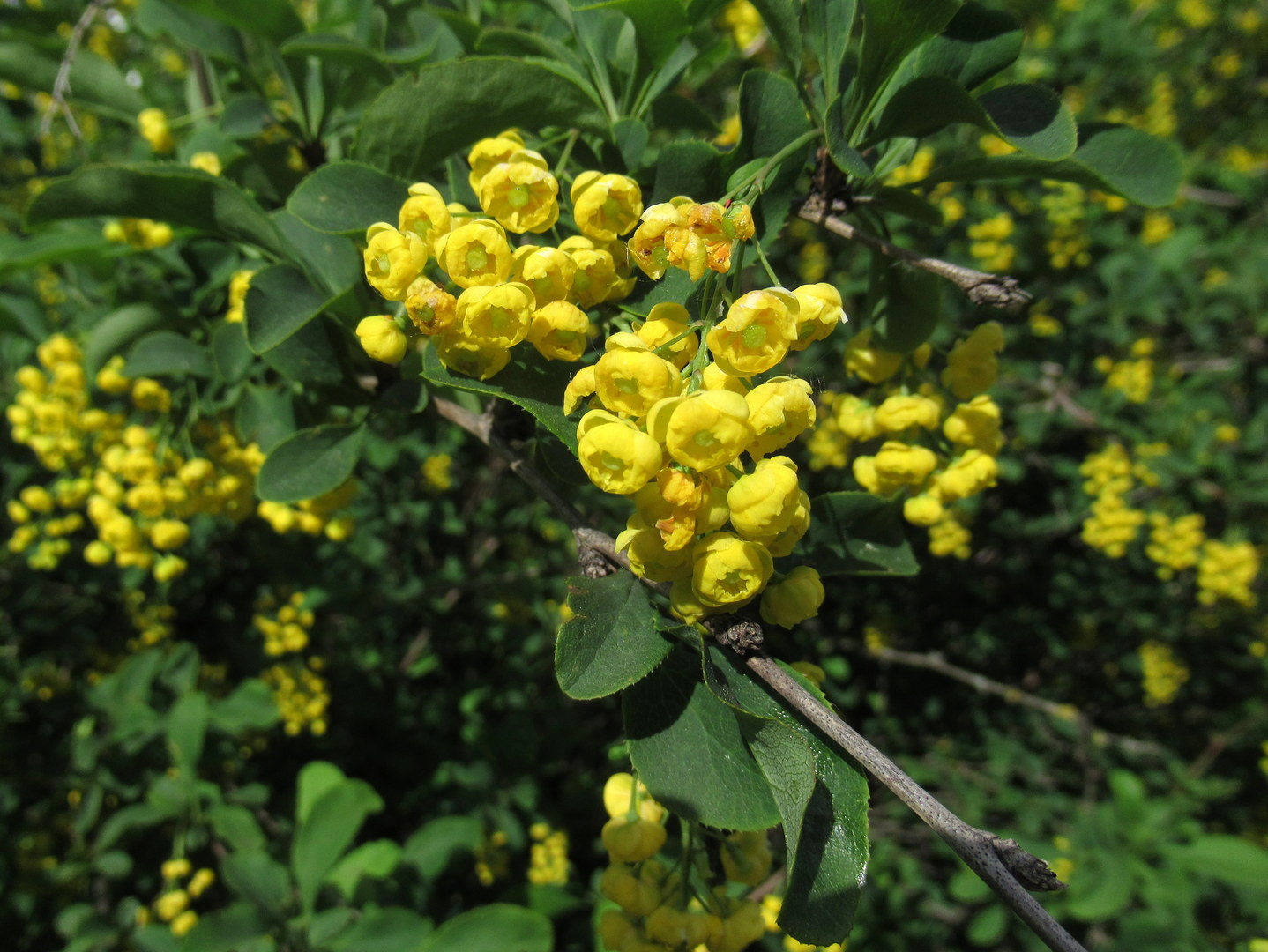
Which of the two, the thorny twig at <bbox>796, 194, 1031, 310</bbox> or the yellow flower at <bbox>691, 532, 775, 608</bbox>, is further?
the thorny twig at <bbox>796, 194, 1031, 310</bbox>

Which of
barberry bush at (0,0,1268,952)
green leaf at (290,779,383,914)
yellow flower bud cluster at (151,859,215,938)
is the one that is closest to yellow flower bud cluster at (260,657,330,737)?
barberry bush at (0,0,1268,952)

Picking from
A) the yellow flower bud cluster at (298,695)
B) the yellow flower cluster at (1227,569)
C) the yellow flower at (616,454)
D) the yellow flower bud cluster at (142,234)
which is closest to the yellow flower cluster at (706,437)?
the yellow flower at (616,454)

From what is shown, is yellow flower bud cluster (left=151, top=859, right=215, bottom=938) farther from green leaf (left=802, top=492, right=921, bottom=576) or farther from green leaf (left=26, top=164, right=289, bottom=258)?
green leaf (left=802, top=492, right=921, bottom=576)

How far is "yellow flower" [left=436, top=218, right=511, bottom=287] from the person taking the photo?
939 millimetres

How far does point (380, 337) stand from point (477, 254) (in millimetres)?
235

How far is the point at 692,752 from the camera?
975mm

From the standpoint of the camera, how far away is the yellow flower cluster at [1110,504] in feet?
11.2

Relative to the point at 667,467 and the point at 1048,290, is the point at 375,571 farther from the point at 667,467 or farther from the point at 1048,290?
the point at 1048,290

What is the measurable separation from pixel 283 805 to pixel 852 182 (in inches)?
149

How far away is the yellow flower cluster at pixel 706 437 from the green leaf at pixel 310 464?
0.66 meters

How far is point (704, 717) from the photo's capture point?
99 centimetres

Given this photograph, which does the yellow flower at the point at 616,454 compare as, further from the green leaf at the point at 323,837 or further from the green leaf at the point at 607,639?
the green leaf at the point at 323,837

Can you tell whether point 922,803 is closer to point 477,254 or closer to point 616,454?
point 616,454

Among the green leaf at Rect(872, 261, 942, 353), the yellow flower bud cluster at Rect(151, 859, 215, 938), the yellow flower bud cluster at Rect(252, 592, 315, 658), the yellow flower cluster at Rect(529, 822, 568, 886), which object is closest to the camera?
the green leaf at Rect(872, 261, 942, 353)
